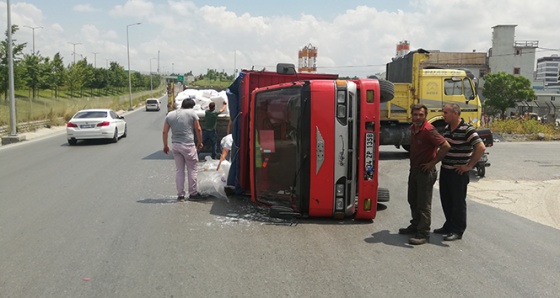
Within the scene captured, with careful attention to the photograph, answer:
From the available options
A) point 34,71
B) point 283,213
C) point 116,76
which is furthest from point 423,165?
point 116,76

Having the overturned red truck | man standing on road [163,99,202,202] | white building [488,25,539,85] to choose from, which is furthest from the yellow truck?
white building [488,25,539,85]

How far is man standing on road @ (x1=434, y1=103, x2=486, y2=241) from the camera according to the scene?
18.4ft

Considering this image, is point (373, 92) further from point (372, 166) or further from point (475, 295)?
point (475, 295)

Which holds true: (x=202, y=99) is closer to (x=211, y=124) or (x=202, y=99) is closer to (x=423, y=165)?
(x=211, y=124)

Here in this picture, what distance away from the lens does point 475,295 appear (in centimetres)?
414

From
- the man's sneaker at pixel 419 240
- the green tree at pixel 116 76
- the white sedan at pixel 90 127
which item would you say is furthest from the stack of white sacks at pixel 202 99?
the green tree at pixel 116 76

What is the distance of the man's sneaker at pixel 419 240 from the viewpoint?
561cm

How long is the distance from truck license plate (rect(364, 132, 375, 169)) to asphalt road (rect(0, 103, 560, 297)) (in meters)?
0.90

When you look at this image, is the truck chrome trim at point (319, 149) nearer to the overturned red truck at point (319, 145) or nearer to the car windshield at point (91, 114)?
the overturned red truck at point (319, 145)

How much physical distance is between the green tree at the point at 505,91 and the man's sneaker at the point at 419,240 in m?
53.2

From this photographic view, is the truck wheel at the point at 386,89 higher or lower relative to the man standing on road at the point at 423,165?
higher

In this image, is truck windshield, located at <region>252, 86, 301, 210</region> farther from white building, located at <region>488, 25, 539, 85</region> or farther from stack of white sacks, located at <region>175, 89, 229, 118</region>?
white building, located at <region>488, 25, 539, 85</region>

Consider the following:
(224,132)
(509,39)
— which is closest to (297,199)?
(224,132)

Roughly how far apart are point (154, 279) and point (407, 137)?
11773 millimetres
